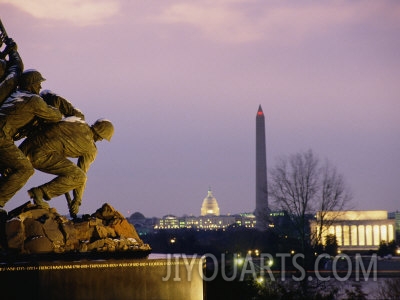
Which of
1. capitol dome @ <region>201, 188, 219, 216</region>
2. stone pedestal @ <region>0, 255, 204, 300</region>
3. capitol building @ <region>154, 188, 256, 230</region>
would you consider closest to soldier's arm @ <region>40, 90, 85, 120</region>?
stone pedestal @ <region>0, 255, 204, 300</region>

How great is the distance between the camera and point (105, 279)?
35.7 ft

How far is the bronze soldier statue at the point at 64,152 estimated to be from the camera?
40.2ft

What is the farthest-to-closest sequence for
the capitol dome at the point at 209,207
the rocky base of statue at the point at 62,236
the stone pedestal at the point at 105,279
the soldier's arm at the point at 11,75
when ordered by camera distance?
the capitol dome at the point at 209,207
the soldier's arm at the point at 11,75
the rocky base of statue at the point at 62,236
the stone pedestal at the point at 105,279

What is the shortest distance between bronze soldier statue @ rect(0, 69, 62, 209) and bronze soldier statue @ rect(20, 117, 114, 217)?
11.1 inches

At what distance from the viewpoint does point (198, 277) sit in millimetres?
11750

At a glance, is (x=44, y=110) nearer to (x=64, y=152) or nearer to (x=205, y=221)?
(x=64, y=152)

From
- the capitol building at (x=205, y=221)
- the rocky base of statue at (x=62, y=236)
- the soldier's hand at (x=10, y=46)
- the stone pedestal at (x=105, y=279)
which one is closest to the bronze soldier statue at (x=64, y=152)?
the rocky base of statue at (x=62, y=236)

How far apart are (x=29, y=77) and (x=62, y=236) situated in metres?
2.56

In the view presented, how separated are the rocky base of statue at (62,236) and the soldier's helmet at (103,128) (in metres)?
1.33

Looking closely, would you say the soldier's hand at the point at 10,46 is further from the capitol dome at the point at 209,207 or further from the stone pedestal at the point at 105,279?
the capitol dome at the point at 209,207

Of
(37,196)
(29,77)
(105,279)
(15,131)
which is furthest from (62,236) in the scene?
(29,77)

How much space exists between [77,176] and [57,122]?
35.5 inches

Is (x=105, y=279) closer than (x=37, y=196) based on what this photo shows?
Yes

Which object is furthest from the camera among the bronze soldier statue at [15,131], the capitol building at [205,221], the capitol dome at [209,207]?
the capitol dome at [209,207]
